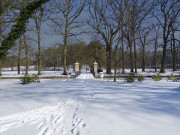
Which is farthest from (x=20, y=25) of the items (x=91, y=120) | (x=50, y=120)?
(x=91, y=120)

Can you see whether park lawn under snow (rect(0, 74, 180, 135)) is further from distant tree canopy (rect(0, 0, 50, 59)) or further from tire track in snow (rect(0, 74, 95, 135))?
distant tree canopy (rect(0, 0, 50, 59))

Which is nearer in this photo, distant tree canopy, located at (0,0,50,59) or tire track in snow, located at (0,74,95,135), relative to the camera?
tire track in snow, located at (0,74,95,135)

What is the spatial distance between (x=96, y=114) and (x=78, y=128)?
723mm

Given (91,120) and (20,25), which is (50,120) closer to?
(91,120)

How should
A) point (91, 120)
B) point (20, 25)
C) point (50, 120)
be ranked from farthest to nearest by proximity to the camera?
point (20, 25) → point (50, 120) → point (91, 120)

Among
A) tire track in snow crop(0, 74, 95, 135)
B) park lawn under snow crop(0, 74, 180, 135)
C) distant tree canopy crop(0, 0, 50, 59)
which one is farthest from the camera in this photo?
distant tree canopy crop(0, 0, 50, 59)

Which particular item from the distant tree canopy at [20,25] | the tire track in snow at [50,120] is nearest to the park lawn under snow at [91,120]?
the tire track in snow at [50,120]

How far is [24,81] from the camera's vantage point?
949cm

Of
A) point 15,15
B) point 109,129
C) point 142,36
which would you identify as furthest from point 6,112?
point 142,36

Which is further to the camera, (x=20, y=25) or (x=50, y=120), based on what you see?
(x=20, y=25)

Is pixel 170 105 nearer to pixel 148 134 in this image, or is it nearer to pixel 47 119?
pixel 148 134

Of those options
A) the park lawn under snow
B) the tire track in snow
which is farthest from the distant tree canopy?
the tire track in snow

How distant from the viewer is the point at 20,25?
23.5ft

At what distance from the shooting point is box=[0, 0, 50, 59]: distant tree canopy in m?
6.98
